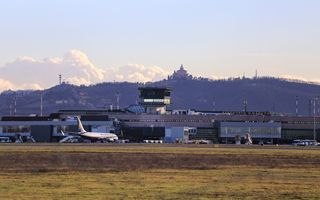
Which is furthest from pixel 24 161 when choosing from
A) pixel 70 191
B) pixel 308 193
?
pixel 308 193

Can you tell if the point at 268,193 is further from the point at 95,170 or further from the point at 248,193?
the point at 95,170

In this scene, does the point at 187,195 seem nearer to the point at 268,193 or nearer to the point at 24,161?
the point at 268,193

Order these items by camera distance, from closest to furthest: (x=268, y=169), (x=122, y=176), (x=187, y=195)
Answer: (x=187, y=195), (x=122, y=176), (x=268, y=169)

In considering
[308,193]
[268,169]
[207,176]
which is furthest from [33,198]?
[268,169]

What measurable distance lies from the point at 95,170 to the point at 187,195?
2021cm

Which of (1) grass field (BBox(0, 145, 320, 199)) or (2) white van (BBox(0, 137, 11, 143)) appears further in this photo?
(2) white van (BBox(0, 137, 11, 143))

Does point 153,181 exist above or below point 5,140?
below

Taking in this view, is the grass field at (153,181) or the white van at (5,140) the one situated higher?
the white van at (5,140)

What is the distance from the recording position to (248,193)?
40.2 m

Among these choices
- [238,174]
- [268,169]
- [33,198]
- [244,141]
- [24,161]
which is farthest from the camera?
[244,141]

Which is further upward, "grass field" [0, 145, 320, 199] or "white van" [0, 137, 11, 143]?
"white van" [0, 137, 11, 143]

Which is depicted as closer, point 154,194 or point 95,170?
point 154,194

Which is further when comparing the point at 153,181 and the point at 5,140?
the point at 5,140

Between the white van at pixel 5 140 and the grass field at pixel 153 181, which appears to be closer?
the grass field at pixel 153 181
